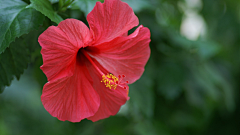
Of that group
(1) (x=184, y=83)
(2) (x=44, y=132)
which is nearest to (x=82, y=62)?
(1) (x=184, y=83)

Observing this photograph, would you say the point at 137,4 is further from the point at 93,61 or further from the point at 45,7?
the point at 45,7

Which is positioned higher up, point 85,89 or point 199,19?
point 85,89

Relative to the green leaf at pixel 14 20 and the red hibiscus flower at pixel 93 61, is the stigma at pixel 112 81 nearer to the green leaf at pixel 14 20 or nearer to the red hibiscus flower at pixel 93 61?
the red hibiscus flower at pixel 93 61

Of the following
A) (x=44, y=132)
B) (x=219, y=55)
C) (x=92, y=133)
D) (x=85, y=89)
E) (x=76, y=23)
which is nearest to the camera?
(x=76, y=23)

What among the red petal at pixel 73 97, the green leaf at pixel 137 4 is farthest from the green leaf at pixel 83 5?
the green leaf at pixel 137 4

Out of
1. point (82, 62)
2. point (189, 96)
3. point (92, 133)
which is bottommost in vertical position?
point (92, 133)

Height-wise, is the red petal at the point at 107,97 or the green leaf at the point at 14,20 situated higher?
the green leaf at the point at 14,20

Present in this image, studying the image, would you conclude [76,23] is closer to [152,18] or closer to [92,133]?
[152,18]
